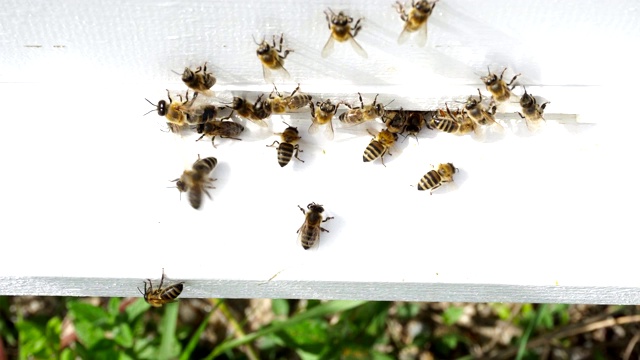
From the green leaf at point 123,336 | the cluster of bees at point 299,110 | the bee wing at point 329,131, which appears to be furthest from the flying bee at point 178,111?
the green leaf at point 123,336

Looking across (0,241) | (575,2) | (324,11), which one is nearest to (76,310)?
(0,241)

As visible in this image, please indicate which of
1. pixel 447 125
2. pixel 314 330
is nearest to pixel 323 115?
pixel 447 125

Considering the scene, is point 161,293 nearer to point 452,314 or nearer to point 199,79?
point 199,79

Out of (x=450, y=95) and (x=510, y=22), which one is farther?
(x=450, y=95)

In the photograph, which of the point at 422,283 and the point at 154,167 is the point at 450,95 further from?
the point at 154,167

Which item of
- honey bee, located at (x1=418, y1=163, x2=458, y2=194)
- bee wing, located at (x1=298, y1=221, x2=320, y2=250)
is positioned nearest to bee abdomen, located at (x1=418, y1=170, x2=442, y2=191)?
honey bee, located at (x1=418, y1=163, x2=458, y2=194)

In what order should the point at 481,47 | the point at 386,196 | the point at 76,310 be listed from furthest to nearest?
1. the point at 76,310
2. the point at 386,196
3. the point at 481,47

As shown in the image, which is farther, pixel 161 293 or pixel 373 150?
pixel 161 293

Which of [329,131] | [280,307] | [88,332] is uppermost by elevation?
[329,131]
